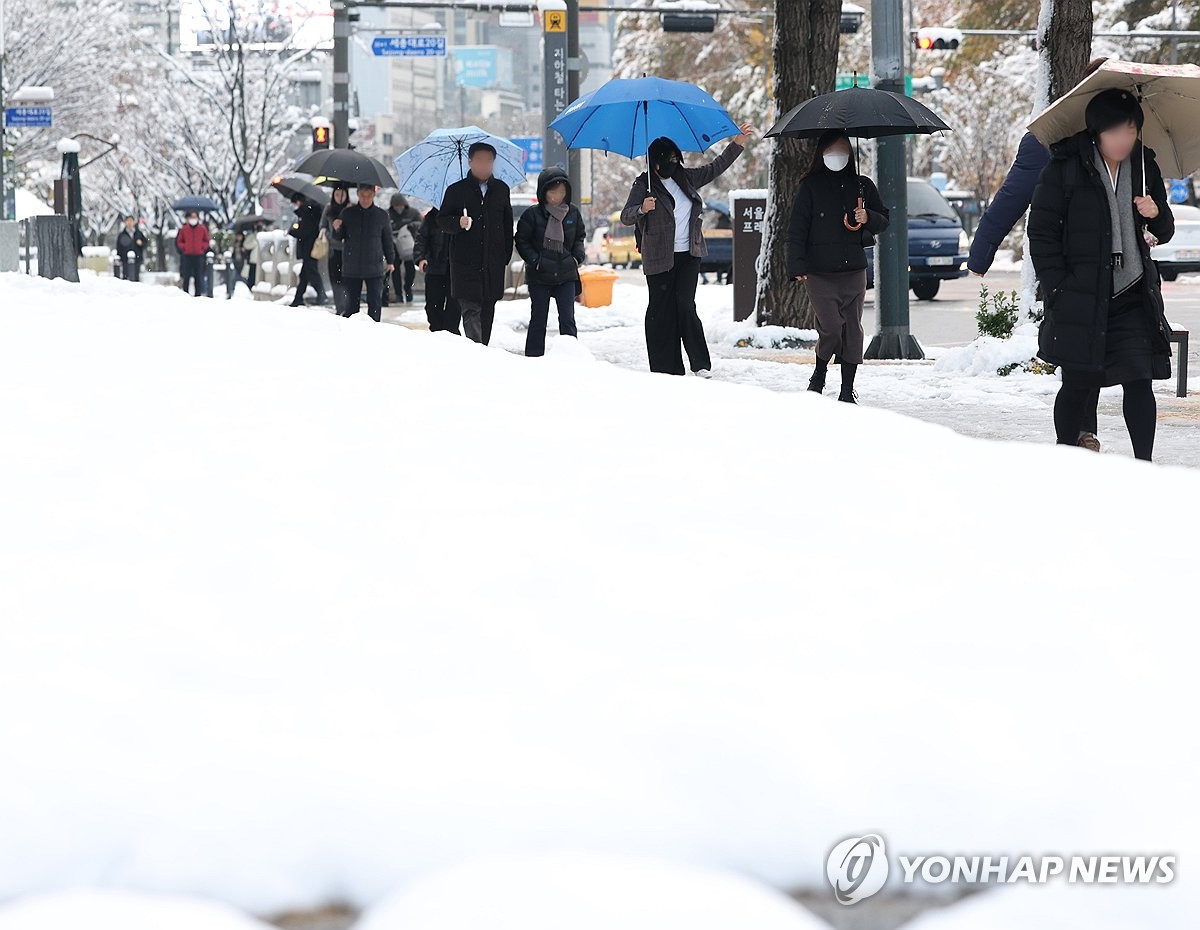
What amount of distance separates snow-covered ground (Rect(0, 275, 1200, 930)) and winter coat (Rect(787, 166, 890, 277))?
6.32 m

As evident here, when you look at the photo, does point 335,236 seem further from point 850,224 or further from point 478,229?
point 850,224

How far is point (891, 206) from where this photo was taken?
14750 millimetres

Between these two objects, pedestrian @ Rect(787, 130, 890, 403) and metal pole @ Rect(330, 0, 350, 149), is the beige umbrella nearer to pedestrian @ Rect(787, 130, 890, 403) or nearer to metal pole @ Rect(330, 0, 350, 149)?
pedestrian @ Rect(787, 130, 890, 403)

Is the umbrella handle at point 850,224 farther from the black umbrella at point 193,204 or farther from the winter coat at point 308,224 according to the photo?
the black umbrella at point 193,204

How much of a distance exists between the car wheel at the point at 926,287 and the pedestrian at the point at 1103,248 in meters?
21.2

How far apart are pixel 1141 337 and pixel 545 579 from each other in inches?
170

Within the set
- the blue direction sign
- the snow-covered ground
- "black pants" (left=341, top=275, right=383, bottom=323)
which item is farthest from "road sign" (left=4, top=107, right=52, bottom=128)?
the snow-covered ground

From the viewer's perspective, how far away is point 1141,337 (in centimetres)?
709

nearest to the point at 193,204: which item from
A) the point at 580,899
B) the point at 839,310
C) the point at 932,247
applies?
the point at 932,247

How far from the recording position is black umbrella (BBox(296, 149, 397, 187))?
1842cm

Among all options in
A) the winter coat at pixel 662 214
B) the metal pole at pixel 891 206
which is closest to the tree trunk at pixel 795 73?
the metal pole at pixel 891 206

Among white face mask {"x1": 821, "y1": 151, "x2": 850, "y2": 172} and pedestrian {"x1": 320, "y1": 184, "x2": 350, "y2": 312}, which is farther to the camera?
pedestrian {"x1": 320, "y1": 184, "x2": 350, "y2": 312}

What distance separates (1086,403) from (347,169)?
12.2m

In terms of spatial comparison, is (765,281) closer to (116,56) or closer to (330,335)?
(330,335)
